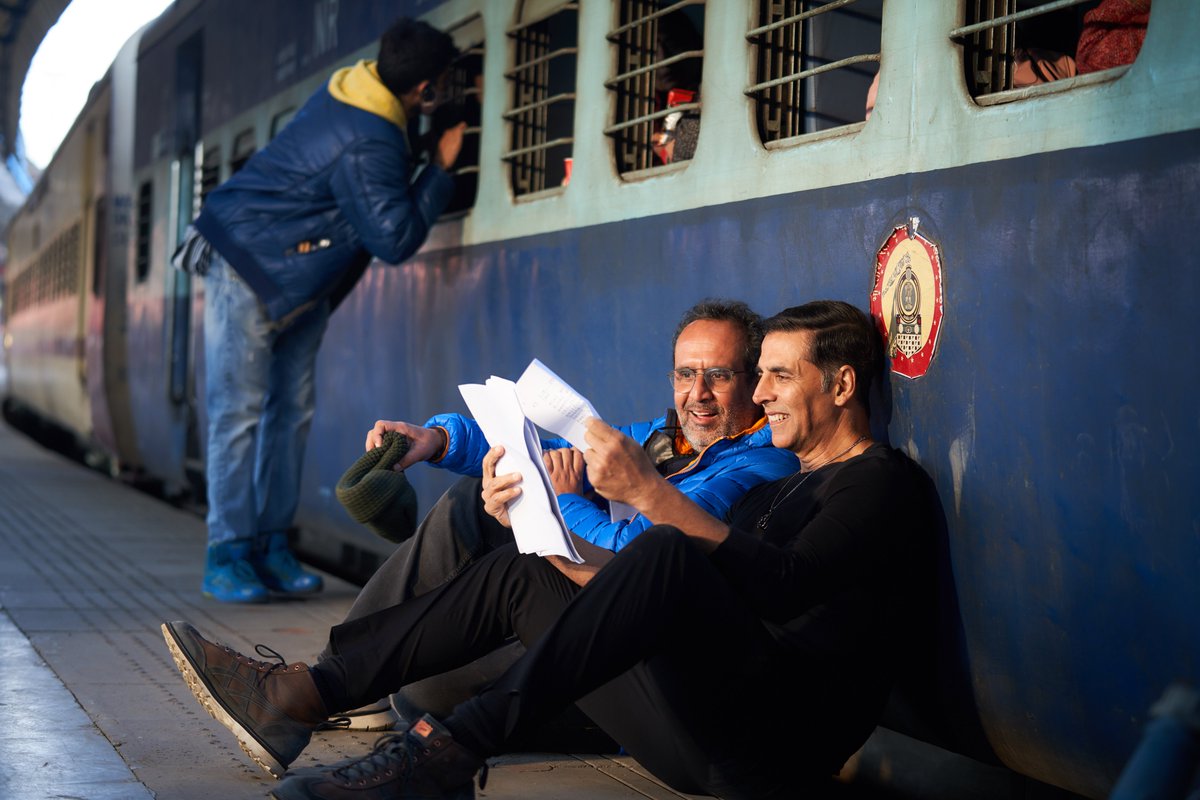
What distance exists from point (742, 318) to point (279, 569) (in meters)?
3.13

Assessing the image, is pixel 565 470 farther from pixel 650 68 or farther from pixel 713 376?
pixel 650 68

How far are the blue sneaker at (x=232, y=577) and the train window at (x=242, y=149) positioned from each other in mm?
2774

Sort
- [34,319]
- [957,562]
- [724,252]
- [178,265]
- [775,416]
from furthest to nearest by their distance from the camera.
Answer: [34,319]
[178,265]
[724,252]
[775,416]
[957,562]

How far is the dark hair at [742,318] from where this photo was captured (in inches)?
140

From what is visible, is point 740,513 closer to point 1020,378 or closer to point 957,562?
point 957,562

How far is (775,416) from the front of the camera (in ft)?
10.6

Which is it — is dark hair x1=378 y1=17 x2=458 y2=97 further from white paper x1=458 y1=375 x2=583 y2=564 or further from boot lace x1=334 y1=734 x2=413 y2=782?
boot lace x1=334 y1=734 x2=413 y2=782

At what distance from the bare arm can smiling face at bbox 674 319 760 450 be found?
0.66m

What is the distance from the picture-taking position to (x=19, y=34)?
2544 cm

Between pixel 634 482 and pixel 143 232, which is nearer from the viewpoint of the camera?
pixel 634 482

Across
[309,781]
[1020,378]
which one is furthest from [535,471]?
[1020,378]

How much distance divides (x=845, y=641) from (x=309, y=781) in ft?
3.38

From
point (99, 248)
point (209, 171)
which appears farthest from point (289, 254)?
point (99, 248)

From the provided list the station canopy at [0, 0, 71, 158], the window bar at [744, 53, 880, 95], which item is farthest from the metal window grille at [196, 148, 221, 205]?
the station canopy at [0, 0, 71, 158]
